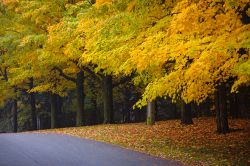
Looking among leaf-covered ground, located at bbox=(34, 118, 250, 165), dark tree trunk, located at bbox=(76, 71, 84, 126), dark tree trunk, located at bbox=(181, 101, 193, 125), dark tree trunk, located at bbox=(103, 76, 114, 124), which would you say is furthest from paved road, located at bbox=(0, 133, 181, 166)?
dark tree trunk, located at bbox=(76, 71, 84, 126)

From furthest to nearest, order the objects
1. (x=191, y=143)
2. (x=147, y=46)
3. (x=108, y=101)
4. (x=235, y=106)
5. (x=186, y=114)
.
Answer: (x=235, y=106)
(x=108, y=101)
(x=186, y=114)
(x=191, y=143)
(x=147, y=46)

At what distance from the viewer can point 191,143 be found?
56.4 feet

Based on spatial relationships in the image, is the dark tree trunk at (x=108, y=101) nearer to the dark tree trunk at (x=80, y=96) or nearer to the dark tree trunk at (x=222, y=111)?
the dark tree trunk at (x=80, y=96)

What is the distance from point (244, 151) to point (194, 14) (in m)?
5.77

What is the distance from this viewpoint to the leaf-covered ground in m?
13.2

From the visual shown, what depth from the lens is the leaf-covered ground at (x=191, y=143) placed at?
13.2 meters

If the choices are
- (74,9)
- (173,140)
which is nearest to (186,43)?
(173,140)

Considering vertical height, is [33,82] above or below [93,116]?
above

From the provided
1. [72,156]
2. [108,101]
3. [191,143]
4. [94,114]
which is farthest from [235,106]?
[72,156]

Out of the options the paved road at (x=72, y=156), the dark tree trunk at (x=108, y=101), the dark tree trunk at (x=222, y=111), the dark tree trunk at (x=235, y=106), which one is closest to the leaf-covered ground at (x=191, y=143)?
the dark tree trunk at (x=222, y=111)

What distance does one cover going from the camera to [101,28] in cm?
1638

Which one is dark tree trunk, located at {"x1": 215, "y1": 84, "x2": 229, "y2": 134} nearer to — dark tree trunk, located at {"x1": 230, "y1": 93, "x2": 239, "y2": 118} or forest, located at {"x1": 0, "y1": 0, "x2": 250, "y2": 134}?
forest, located at {"x1": 0, "y1": 0, "x2": 250, "y2": 134}

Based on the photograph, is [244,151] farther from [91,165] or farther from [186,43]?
[91,165]

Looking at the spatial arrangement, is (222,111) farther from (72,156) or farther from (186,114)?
(72,156)
